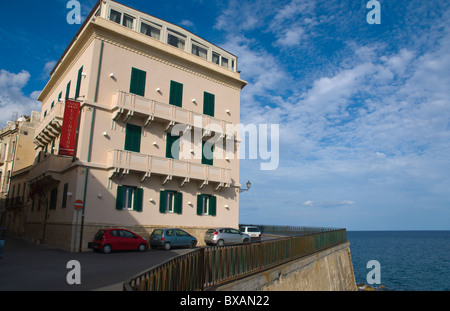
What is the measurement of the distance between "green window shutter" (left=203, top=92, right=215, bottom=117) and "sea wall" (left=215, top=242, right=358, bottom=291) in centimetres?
1475

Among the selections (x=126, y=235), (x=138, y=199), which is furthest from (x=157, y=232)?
(x=138, y=199)

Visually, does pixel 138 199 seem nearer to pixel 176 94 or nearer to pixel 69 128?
pixel 69 128

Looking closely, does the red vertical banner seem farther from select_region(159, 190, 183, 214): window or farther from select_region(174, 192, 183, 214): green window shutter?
select_region(174, 192, 183, 214): green window shutter

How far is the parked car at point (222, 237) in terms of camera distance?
78.7ft

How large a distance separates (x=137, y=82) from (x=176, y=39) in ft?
19.4

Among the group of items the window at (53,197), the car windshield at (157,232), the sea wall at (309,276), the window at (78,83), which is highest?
the window at (78,83)

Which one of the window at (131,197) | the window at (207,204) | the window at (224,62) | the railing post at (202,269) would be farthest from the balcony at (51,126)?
the railing post at (202,269)

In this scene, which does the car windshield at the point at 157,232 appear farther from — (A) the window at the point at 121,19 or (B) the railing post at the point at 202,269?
(A) the window at the point at 121,19

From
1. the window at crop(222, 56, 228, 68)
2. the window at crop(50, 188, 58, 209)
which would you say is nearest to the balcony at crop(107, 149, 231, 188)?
the window at crop(50, 188, 58, 209)

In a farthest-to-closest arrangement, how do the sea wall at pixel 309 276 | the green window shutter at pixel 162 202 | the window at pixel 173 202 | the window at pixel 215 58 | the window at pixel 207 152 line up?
the window at pixel 215 58
the window at pixel 207 152
the window at pixel 173 202
the green window shutter at pixel 162 202
the sea wall at pixel 309 276

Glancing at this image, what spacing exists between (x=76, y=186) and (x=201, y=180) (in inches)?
375

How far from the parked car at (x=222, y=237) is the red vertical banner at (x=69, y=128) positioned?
11.2m

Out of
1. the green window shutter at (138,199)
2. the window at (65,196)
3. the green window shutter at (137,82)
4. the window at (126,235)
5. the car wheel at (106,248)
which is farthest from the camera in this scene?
the green window shutter at (137,82)
